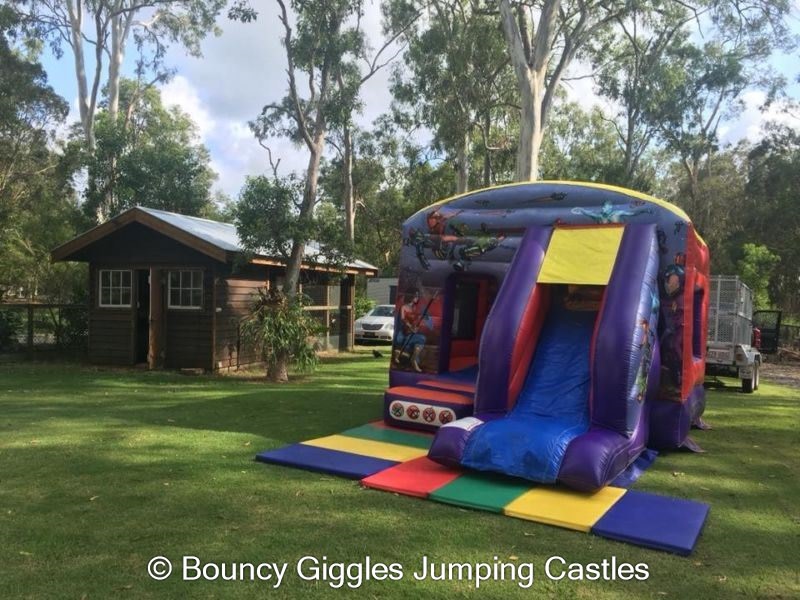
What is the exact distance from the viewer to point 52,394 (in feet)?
32.6

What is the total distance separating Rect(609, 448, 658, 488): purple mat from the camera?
18.8 ft

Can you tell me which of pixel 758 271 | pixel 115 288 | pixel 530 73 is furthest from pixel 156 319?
pixel 758 271

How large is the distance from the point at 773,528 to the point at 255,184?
10.1 metres

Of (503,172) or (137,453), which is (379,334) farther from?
(137,453)

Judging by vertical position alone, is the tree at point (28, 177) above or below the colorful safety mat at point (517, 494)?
above

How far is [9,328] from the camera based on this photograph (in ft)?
46.2

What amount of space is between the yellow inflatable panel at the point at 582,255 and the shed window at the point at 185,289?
26.7 feet

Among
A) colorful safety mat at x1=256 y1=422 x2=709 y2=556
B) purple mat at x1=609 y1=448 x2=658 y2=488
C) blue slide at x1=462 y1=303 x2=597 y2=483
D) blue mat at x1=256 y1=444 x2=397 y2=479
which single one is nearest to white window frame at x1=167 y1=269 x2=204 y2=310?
colorful safety mat at x1=256 y1=422 x2=709 y2=556

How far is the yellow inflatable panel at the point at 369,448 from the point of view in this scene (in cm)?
641

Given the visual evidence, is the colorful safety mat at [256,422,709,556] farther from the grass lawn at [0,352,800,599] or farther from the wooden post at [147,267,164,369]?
the wooden post at [147,267,164,369]

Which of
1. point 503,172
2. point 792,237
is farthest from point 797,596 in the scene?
point 792,237

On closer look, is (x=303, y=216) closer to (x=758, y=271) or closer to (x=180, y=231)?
(x=180, y=231)

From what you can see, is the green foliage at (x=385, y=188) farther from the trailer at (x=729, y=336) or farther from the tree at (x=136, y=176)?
the trailer at (x=729, y=336)

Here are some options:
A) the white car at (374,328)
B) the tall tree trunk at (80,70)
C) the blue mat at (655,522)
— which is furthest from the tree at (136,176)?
the blue mat at (655,522)
